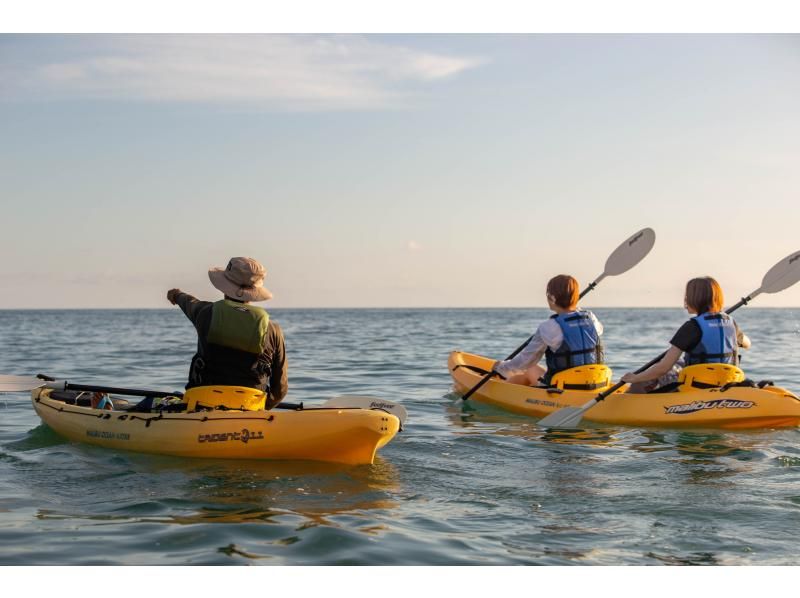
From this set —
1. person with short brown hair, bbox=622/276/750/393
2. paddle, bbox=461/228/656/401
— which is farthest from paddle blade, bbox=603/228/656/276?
person with short brown hair, bbox=622/276/750/393

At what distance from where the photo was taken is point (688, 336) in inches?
344

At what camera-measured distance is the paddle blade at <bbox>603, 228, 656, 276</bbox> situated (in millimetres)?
12336

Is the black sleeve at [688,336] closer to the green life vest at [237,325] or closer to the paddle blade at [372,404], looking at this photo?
the paddle blade at [372,404]

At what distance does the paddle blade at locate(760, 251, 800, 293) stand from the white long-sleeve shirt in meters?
2.47

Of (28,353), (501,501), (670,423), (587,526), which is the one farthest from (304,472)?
(28,353)

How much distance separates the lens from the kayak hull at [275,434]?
22.9 feet

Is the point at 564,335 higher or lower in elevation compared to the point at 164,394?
higher

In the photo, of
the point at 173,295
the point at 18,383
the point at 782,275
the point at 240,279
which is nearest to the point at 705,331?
the point at 782,275

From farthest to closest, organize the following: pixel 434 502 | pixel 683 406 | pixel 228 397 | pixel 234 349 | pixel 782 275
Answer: pixel 782 275 → pixel 683 406 → pixel 228 397 → pixel 234 349 → pixel 434 502

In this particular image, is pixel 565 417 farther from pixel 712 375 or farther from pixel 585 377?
→ pixel 712 375

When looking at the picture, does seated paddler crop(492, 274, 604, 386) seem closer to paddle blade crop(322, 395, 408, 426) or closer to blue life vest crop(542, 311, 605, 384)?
blue life vest crop(542, 311, 605, 384)

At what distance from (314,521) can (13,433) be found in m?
5.20

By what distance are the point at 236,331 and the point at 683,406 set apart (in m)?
4.79

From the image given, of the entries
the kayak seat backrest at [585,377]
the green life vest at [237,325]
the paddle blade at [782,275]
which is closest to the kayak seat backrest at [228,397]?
the green life vest at [237,325]
